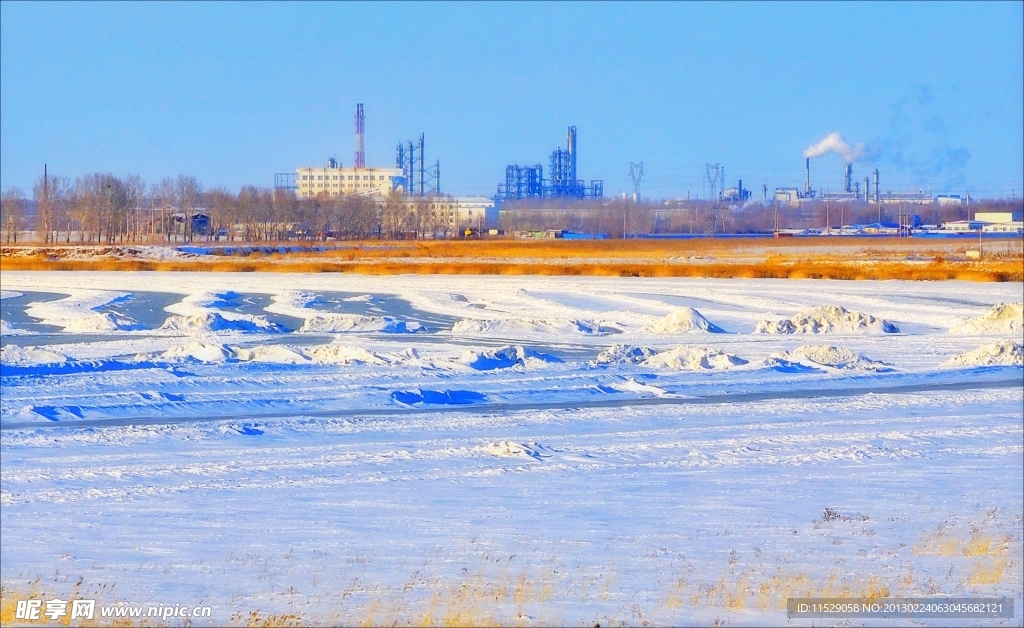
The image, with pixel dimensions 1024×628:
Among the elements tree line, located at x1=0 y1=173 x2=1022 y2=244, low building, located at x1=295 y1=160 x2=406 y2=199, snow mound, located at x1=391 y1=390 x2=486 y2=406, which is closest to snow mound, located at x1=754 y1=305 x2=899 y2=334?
snow mound, located at x1=391 y1=390 x2=486 y2=406

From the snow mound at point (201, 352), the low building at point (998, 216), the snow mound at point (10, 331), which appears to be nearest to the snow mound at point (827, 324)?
the snow mound at point (201, 352)

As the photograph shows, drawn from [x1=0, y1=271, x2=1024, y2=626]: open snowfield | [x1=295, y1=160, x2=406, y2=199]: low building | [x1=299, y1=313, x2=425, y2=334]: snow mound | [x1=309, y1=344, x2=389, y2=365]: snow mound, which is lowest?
[x1=0, y1=271, x2=1024, y2=626]: open snowfield

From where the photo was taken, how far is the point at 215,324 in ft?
58.0

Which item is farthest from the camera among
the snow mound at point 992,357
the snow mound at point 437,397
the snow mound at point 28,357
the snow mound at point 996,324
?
the snow mound at point 996,324

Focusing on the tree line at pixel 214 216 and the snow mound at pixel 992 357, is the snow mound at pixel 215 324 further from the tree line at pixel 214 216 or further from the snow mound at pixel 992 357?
the tree line at pixel 214 216

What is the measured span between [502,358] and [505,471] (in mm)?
5633

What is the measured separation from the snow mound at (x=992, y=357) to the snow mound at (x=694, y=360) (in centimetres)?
278

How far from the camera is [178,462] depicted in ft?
27.3

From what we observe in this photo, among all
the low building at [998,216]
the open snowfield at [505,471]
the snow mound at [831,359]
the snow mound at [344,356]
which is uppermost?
the low building at [998,216]

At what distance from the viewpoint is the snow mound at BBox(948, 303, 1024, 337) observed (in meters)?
18.0

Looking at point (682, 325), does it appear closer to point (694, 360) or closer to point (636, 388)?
point (694, 360)

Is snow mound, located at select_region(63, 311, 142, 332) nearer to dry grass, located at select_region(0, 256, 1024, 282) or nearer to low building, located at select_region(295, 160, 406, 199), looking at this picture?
dry grass, located at select_region(0, 256, 1024, 282)

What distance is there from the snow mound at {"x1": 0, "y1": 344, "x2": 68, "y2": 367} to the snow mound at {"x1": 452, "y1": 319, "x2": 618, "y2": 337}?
5994 mm

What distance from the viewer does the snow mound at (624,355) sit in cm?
1396
